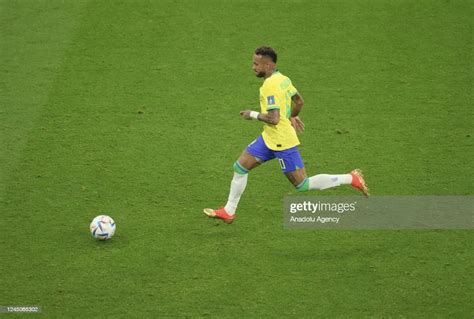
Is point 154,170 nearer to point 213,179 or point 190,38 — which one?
point 213,179

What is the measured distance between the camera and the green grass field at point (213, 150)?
34.4 feet

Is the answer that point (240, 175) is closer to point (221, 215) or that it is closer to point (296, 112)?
point (221, 215)

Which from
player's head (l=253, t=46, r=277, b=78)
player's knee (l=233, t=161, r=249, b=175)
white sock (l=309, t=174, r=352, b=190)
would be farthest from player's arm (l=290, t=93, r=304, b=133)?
player's knee (l=233, t=161, r=249, b=175)

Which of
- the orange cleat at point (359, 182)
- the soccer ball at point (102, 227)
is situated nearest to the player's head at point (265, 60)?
the orange cleat at point (359, 182)

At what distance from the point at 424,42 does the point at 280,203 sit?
5.54 metres

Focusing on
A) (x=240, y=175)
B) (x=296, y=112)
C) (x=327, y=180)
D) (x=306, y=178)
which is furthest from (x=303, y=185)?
(x=296, y=112)

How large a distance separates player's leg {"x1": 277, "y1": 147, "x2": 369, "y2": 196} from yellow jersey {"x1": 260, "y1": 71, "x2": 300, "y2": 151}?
145 millimetres

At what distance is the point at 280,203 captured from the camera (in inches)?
487

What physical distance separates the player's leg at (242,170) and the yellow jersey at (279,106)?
0.49 ft

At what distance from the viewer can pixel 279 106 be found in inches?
440

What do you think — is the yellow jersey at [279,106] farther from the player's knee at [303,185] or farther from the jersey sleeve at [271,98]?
the player's knee at [303,185]

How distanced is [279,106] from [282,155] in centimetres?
65
